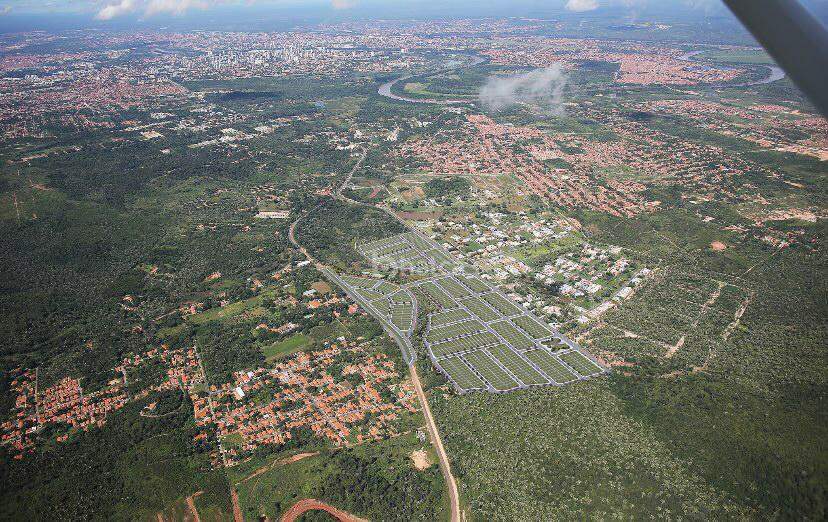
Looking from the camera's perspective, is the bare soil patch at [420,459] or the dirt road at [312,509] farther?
the bare soil patch at [420,459]

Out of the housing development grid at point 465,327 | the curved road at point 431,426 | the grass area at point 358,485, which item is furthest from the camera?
the housing development grid at point 465,327

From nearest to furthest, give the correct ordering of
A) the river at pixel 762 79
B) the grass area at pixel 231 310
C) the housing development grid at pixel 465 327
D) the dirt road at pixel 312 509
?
1. the dirt road at pixel 312 509
2. the housing development grid at pixel 465 327
3. the grass area at pixel 231 310
4. the river at pixel 762 79

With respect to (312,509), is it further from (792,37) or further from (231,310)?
(792,37)

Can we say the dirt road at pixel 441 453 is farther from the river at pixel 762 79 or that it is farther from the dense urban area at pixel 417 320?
the river at pixel 762 79

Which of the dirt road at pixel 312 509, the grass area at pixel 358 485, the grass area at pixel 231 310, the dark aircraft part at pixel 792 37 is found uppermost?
the dark aircraft part at pixel 792 37

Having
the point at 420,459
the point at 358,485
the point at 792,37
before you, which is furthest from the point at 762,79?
the point at 792,37

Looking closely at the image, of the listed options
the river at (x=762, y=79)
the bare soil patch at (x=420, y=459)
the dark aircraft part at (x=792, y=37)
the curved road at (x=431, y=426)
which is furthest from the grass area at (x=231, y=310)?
the river at (x=762, y=79)
